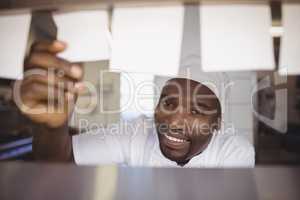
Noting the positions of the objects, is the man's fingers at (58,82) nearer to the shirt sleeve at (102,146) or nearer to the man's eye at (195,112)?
the shirt sleeve at (102,146)

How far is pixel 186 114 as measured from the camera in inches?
35.1

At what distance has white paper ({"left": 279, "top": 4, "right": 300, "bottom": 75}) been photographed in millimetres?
896

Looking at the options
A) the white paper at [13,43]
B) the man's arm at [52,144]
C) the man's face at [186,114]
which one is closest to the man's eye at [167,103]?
the man's face at [186,114]

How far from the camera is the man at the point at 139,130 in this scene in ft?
2.93

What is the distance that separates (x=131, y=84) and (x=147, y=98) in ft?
0.26

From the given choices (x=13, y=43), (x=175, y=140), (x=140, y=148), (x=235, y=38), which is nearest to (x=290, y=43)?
(x=235, y=38)

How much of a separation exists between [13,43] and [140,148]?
0.67 metres

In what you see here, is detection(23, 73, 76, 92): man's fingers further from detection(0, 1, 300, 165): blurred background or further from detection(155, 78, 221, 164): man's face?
detection(155, 78, 221, 164): man's face

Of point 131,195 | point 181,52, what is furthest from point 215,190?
point 181,52

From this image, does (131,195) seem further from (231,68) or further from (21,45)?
(21,45)

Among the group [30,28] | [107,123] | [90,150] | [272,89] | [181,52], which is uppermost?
[30,28]

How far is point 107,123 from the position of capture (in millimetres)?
911

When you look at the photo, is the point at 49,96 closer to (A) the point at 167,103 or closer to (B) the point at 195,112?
(A) the point at 167,103

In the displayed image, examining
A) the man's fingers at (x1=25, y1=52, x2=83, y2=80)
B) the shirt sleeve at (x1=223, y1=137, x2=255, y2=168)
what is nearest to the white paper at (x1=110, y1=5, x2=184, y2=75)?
the man's fingers at (x1=25, y1=52, x2=83, y2=80)
